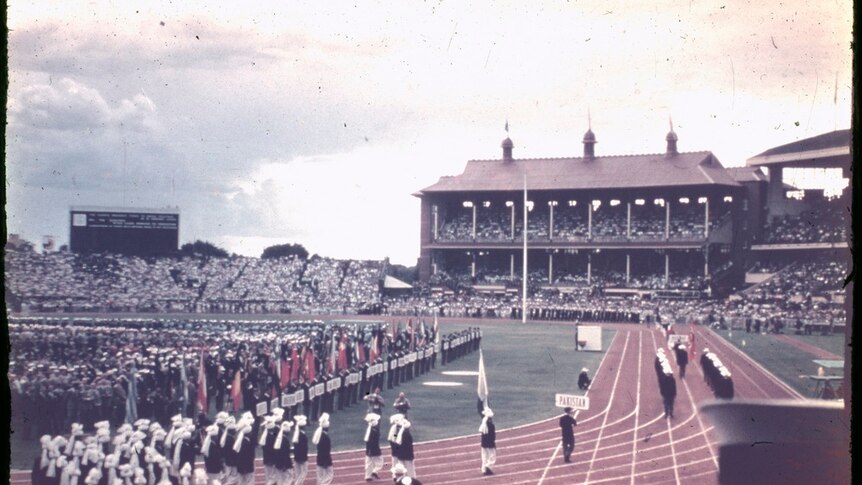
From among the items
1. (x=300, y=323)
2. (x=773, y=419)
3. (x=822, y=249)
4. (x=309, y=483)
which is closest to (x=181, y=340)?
(x=300, y=323)

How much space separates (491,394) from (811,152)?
2872 cm

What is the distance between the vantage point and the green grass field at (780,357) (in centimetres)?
2180

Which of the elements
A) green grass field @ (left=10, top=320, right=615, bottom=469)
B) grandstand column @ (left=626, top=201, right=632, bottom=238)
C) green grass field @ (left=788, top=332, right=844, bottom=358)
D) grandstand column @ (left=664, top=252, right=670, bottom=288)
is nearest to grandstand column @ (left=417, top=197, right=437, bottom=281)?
grandstand column @ (left=626, top=201, right=632, bottom=238)

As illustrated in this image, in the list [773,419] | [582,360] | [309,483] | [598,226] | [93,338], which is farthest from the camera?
[598,226]

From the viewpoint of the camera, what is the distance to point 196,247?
3262 centimetres

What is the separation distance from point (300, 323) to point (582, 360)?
11123 millimetres

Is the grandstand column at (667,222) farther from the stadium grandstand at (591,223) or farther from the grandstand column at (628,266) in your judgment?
the grandstand column at (628,266)

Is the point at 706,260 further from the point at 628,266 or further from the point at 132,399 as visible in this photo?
the point at 132,399

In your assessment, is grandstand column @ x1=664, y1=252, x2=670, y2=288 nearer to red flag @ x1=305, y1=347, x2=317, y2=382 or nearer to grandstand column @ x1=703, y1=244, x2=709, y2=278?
grandstand column @ x1=703, y1=244, x2=709, y2=278

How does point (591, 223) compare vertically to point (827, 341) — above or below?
above

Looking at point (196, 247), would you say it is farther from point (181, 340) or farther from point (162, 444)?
point (162, 444)

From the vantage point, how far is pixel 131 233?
23.8m

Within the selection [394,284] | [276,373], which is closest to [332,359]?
[276,373]

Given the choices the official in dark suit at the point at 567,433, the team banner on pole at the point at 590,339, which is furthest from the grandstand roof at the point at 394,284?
the official in dark suit at the point at 567,433
